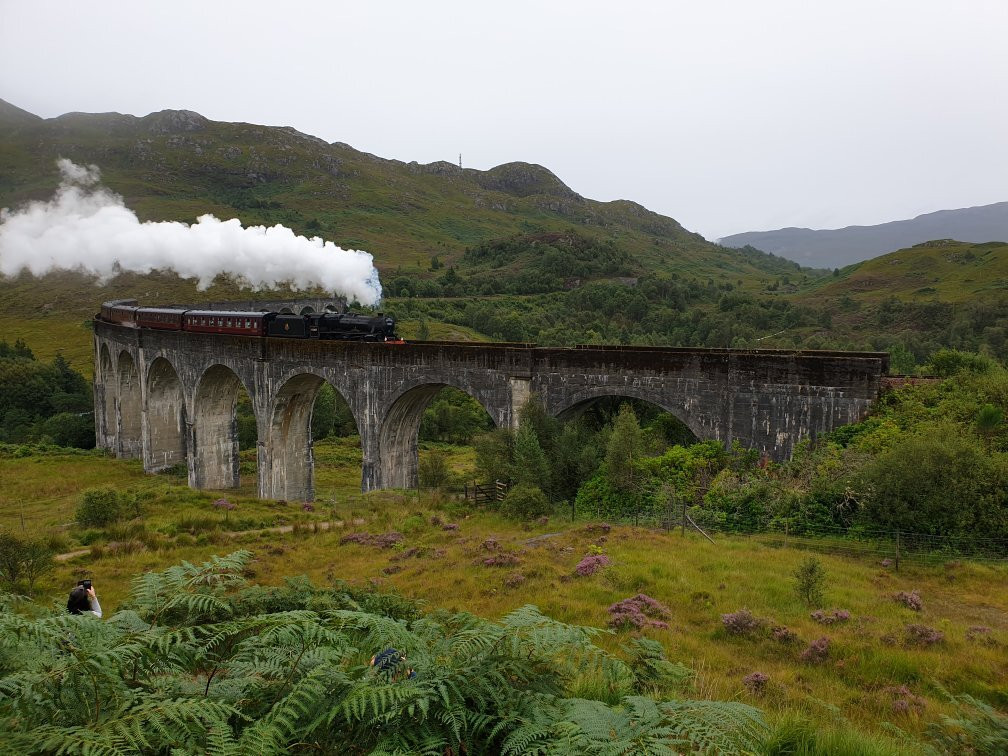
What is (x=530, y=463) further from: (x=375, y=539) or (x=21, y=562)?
(x=21, y=562)

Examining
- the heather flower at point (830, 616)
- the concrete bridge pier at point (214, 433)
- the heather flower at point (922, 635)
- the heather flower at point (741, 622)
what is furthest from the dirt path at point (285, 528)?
the heather flower at point (922, 635)

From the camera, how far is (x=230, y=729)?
2.85 meters

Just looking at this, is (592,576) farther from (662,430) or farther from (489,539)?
(662,430)

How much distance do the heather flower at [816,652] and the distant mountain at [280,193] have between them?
9707cm

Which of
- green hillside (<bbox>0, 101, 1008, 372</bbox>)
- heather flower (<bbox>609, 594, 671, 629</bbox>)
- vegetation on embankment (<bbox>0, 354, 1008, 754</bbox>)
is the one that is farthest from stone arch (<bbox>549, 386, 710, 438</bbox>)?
green hillside (<bbox>0, 101, 1008, 372</bbox>)

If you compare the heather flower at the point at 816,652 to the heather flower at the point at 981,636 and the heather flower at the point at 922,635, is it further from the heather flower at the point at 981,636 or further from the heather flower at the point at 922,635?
the heather flower at the point at 981,636

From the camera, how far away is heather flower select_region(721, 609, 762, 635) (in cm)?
934

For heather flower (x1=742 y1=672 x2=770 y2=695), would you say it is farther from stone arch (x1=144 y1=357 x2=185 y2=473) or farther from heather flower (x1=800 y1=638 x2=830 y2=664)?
stone arch (x1=144 y1=357 x2=185 y2=473)

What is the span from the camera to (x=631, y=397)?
62.5 ft

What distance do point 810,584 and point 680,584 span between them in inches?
89.8

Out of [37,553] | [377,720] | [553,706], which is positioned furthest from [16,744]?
[37,553]

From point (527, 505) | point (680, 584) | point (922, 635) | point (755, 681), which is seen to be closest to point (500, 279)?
point (527, 505)

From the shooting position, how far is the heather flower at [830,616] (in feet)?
31.6

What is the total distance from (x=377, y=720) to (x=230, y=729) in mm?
727
